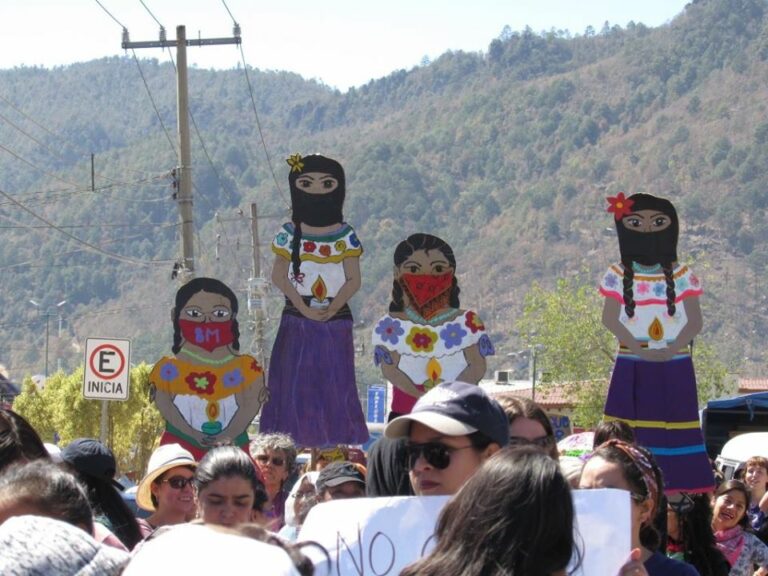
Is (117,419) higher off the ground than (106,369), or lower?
lower

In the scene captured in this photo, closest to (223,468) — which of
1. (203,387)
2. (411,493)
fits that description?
(411,493)

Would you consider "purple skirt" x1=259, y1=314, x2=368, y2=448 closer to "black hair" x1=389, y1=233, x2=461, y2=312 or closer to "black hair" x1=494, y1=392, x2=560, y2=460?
"black hair" x1=389, y1=233, x2=461, y2=312

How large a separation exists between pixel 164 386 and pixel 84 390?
3.72 metres

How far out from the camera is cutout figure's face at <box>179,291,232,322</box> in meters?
11.6

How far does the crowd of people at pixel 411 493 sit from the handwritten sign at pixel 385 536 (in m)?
0.10

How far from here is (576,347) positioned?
46.7 metres

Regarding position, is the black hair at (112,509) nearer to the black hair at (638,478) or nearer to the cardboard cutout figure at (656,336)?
the black hair at (638,478)

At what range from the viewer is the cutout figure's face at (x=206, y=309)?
11609mm

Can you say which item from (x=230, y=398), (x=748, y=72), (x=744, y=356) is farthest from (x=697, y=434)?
(x=748, y=72)

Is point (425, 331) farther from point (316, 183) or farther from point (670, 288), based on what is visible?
point (670, 288)

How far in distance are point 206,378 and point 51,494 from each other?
7429 millimetres

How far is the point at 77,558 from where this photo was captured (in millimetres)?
3264

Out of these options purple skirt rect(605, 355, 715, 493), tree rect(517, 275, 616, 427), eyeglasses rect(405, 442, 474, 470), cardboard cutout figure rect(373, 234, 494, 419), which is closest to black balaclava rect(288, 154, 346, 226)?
cardboard cutout figure rect(373, 234, 494, 419)

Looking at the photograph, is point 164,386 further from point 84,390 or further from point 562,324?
point 562,324
